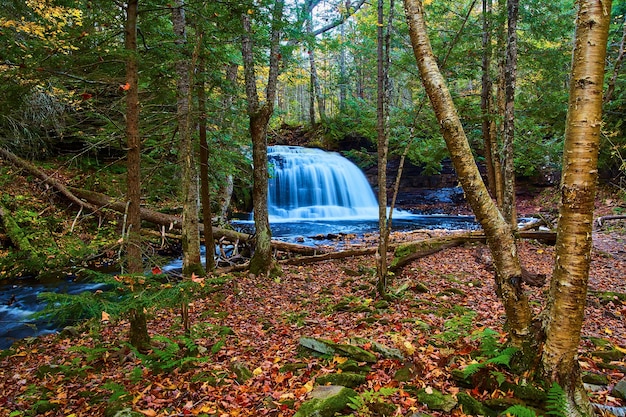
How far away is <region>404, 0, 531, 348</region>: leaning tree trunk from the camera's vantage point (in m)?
2.77

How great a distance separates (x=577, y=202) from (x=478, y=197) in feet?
2.06

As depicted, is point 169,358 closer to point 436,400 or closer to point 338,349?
point 338,349

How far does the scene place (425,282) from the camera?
273 inches

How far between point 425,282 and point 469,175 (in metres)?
4.59

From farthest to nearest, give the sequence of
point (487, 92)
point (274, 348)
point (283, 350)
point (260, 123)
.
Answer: point (487, 92), point (260, 123), point (274, 348), point (283, 350)

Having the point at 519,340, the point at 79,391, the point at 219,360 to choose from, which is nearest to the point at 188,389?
the point at 219,360

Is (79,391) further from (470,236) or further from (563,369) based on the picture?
(470,236)

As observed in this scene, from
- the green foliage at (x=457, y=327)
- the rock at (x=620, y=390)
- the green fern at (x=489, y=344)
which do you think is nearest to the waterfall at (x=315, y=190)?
the green foliage at (x=457, y=327)

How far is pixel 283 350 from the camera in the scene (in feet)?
14.5

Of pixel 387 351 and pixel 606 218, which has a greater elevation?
pixel 606 218

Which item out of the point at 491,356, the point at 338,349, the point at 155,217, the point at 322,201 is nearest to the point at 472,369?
the point at 491,356

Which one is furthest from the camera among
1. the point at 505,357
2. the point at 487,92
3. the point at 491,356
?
the point at 487,92

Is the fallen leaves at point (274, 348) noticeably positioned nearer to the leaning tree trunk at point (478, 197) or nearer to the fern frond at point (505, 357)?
the fern frond at point (505, 357)

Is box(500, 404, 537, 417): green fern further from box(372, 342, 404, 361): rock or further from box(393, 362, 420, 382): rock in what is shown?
box(372, 342, 404, 361): rock
